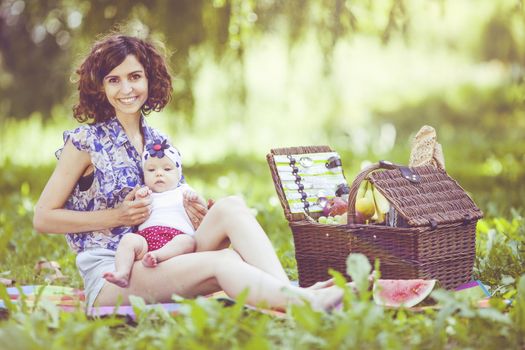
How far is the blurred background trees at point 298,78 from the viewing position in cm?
652

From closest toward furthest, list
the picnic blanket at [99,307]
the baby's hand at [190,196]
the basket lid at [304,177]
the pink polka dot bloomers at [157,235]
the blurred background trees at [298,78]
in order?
the picnic blanket at [99,307] < the pink polka dot bloomers at [157,235] < the baby's hand at [190,196] < the basket lid at [304,177] < the blurred background trees at [298,78]

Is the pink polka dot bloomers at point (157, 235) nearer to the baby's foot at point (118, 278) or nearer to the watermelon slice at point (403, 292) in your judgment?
the baby's foot at point (118, 278)

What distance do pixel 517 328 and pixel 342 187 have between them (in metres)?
1.46

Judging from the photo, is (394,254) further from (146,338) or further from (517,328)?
(146,338)

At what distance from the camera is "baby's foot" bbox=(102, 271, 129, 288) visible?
324 cm

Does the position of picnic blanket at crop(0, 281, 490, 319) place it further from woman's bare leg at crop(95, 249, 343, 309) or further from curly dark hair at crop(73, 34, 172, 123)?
curly dark hair at crop(73, 34, 172, 123)

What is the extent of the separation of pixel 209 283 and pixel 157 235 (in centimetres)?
33

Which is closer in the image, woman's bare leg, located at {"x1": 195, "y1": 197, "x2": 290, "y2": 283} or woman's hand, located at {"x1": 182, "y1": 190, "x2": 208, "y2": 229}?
woman's bare leg, located at {"x1": 195, "y1": 197, "x2": 290, "y2": 283}

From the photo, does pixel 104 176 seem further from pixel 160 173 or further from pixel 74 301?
pixel 74 301

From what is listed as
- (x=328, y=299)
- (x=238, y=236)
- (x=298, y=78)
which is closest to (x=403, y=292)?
(x=328, y=299)

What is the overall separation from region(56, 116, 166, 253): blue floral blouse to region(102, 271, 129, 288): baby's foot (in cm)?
38

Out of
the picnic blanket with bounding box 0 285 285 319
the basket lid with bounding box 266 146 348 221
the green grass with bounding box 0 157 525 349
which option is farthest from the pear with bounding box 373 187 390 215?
the picnic blanket with bounding box 0 285 285 319

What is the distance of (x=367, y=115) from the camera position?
13.2 meters

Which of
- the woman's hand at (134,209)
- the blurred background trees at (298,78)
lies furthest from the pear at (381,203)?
the blurred background trees at (298,78)
